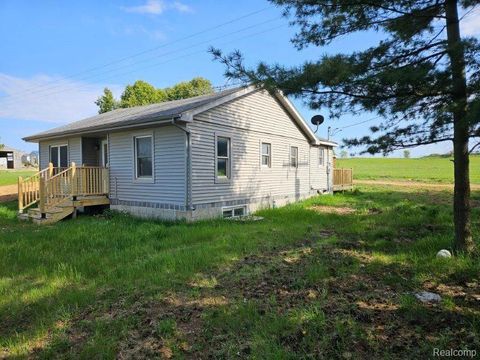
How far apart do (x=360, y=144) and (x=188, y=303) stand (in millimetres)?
4128

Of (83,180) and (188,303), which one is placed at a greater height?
(83,180)

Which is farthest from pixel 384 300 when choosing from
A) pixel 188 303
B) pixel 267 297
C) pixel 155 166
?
pixel 155 166

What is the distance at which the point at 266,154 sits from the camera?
14.6 meters

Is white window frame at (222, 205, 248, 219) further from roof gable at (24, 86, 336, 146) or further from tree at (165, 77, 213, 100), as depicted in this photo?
tree at (165, 77, 213, 100)

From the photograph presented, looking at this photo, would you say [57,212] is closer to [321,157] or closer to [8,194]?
[8,194]

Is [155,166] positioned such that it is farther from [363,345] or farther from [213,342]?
[363,345]

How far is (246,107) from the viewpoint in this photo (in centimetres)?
1336

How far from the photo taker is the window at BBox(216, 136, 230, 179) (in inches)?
481

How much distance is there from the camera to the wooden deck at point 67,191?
1174 centimetres

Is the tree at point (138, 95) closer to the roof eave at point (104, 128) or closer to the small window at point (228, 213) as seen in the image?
the roof eave at point (104, 128)

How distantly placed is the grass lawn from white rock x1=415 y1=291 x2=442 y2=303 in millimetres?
118

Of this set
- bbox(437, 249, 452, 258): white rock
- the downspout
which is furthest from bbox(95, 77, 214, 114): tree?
bbox(437, 249, 452, 258): white rock

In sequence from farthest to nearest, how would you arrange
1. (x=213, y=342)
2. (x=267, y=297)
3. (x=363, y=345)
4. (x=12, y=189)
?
(x=12, y=189) → (x=267, y=297) → (x=213, y=342) → (x=363, y=345)

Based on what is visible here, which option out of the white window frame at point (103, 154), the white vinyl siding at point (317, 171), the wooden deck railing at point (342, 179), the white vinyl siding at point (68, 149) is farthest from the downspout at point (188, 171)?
the wooden deck railing at point (342, 179)
